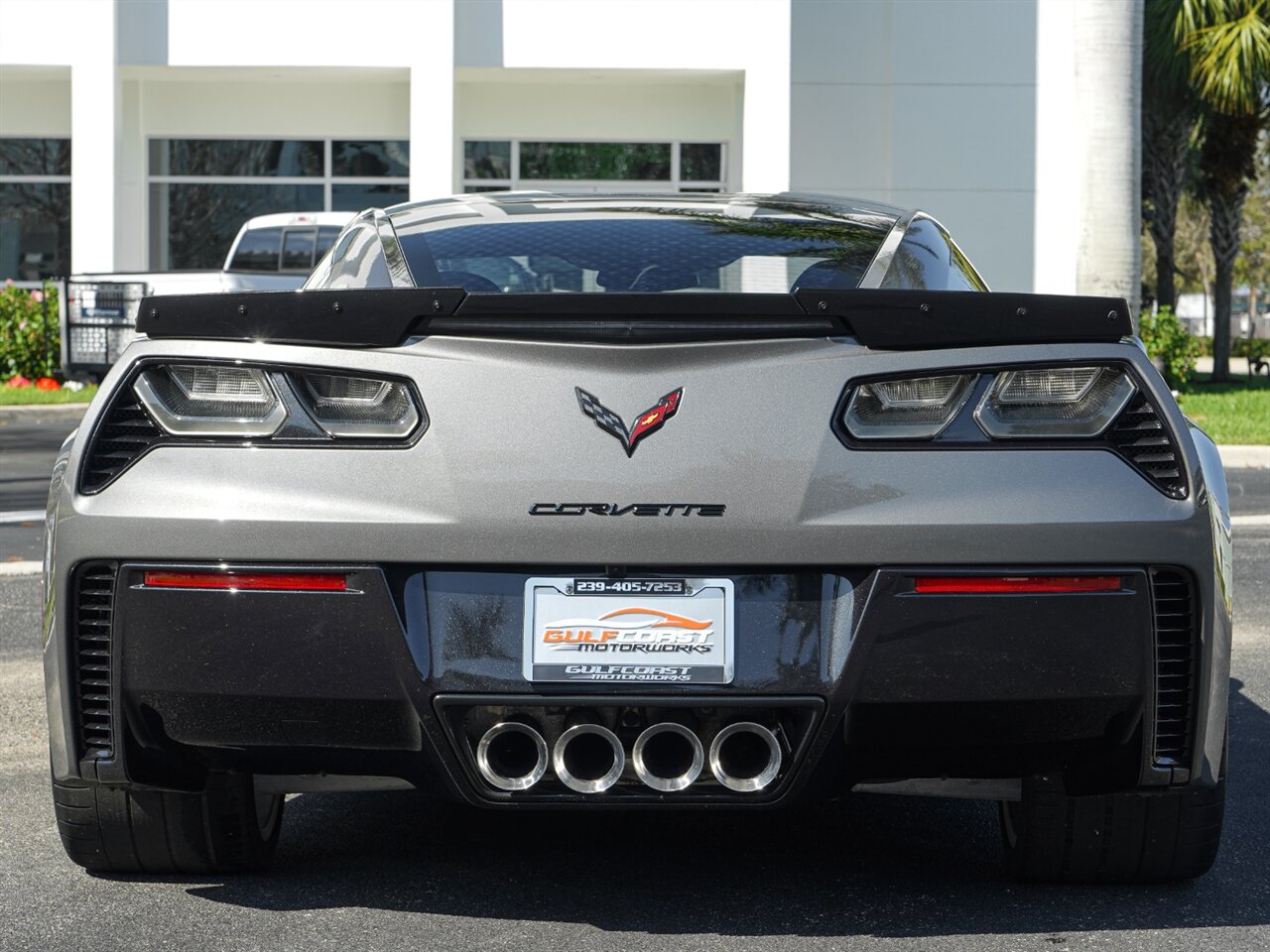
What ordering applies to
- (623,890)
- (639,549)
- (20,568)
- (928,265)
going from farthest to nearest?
(20,568) < (928,265) < (623,890) < (639,549)

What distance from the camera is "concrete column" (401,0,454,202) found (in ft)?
75.7

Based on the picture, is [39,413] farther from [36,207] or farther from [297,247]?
[36,207]

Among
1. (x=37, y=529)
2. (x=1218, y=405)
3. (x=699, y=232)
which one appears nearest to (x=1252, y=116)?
(x=1218, y=405)

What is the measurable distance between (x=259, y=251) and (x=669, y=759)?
1776 centimetres

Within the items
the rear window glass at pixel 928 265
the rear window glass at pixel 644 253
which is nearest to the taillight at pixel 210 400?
the rear window glass at pixel 644 253

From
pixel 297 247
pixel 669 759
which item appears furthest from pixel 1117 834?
pixel 297 247

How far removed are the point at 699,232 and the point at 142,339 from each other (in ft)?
4.31

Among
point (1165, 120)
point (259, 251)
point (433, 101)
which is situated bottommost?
point (259, 251)

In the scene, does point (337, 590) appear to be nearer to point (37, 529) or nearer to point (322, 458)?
point (322, 458)

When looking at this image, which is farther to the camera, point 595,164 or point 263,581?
point 595,164

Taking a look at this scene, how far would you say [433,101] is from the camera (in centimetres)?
2317

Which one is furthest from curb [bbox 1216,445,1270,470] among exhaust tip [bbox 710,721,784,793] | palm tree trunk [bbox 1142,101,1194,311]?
palm tree trunk [bbox 1142,101,1194,311]

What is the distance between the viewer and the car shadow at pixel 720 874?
3.36 meters

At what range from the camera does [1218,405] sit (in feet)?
65.9
